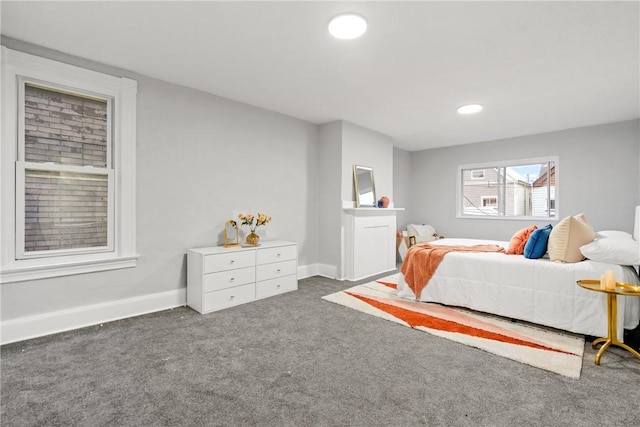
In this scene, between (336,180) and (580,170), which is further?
(580,170)

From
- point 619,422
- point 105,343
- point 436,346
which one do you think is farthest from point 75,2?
point 619,422

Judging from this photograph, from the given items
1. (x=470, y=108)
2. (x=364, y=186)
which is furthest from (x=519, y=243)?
(x=364, y=186)

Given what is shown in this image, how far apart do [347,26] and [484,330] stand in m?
2.72

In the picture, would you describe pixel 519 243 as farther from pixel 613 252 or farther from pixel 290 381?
pixel 290 381

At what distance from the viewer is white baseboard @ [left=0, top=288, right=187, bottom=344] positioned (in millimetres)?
2432

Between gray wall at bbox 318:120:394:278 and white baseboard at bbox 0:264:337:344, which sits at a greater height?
gray wall at bbox 318:120:394:278

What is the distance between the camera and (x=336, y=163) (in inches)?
181

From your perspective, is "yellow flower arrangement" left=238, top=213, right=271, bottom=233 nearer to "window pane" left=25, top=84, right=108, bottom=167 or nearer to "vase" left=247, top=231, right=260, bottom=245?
"vase" left=247, top=231, right=260, bottom=245

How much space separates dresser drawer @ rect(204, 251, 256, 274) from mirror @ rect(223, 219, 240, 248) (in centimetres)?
25

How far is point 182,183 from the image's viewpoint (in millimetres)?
3344

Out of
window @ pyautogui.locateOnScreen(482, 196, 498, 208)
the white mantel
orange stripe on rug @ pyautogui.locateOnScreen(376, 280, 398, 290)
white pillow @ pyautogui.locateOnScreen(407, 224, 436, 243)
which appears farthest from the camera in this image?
white pillow @ pyautogui.locateOnScreen(407, 224, 436, 243)

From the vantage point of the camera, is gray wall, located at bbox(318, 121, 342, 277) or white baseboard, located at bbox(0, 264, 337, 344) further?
gray wall, located at bbox(318, 121, 342, 277)

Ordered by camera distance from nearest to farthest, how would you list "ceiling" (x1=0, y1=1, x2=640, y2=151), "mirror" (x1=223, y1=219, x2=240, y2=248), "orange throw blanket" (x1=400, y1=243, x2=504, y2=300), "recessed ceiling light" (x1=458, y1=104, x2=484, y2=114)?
"ceiling" (x1=0, y1=1, x2=640, y2=151) < "orange throw blanket" (x1=400, y1=243, x2=504, y2=300) < "mirror" (x1=223, y1=219, x2=240, y2=248) < "recessed ceiling light" (x1=458, y1=104, x2=484, y2=114)

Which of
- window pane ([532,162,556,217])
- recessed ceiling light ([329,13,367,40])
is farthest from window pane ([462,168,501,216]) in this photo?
recessed ceiling light ([329,13,367,40])
